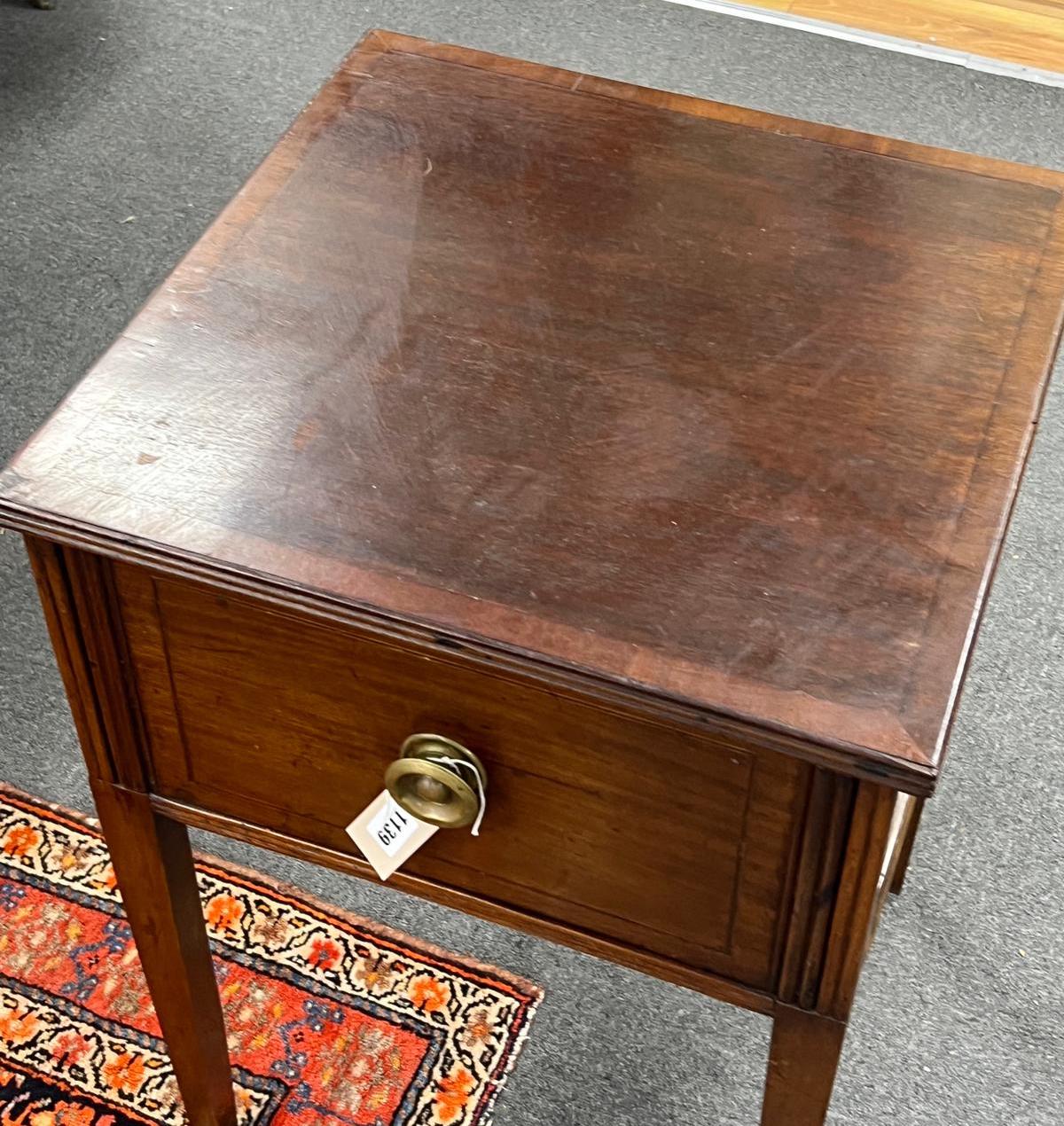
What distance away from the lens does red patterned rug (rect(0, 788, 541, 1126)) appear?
1271mm

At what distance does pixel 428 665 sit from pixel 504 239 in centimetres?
32

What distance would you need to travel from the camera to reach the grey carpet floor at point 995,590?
4.27 ft

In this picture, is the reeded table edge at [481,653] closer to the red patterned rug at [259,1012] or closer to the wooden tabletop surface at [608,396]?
the wooden tabletop surface at [608,396]

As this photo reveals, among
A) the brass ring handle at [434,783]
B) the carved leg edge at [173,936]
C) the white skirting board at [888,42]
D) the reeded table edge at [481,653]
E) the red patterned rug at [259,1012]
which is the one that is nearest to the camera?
the reeded table edge at [481,653]

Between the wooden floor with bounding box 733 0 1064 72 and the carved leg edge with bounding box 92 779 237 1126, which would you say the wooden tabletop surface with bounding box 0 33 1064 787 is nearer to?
the carved leg edge with bounding box 92 779 237 1126

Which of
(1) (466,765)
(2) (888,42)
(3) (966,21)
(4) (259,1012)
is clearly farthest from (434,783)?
(3) (966,21)

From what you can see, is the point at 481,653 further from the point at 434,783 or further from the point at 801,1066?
the point at 801,1066

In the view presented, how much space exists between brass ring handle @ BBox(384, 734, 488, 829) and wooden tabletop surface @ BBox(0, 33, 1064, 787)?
93 mm

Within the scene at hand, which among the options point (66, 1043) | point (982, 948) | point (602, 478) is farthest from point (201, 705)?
point (982, 948)

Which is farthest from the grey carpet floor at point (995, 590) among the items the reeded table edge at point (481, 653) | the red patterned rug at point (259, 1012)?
the reeded table edge at point (481, 653)

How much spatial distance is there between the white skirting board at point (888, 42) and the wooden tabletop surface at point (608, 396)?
4.75ft

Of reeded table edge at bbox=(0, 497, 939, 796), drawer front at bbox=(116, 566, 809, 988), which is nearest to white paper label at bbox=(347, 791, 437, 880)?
drawer front at bbox=(116, 566, 809, 988)

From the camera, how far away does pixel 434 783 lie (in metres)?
0.84

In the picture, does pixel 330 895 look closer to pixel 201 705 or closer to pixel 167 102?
pixel 201 705
